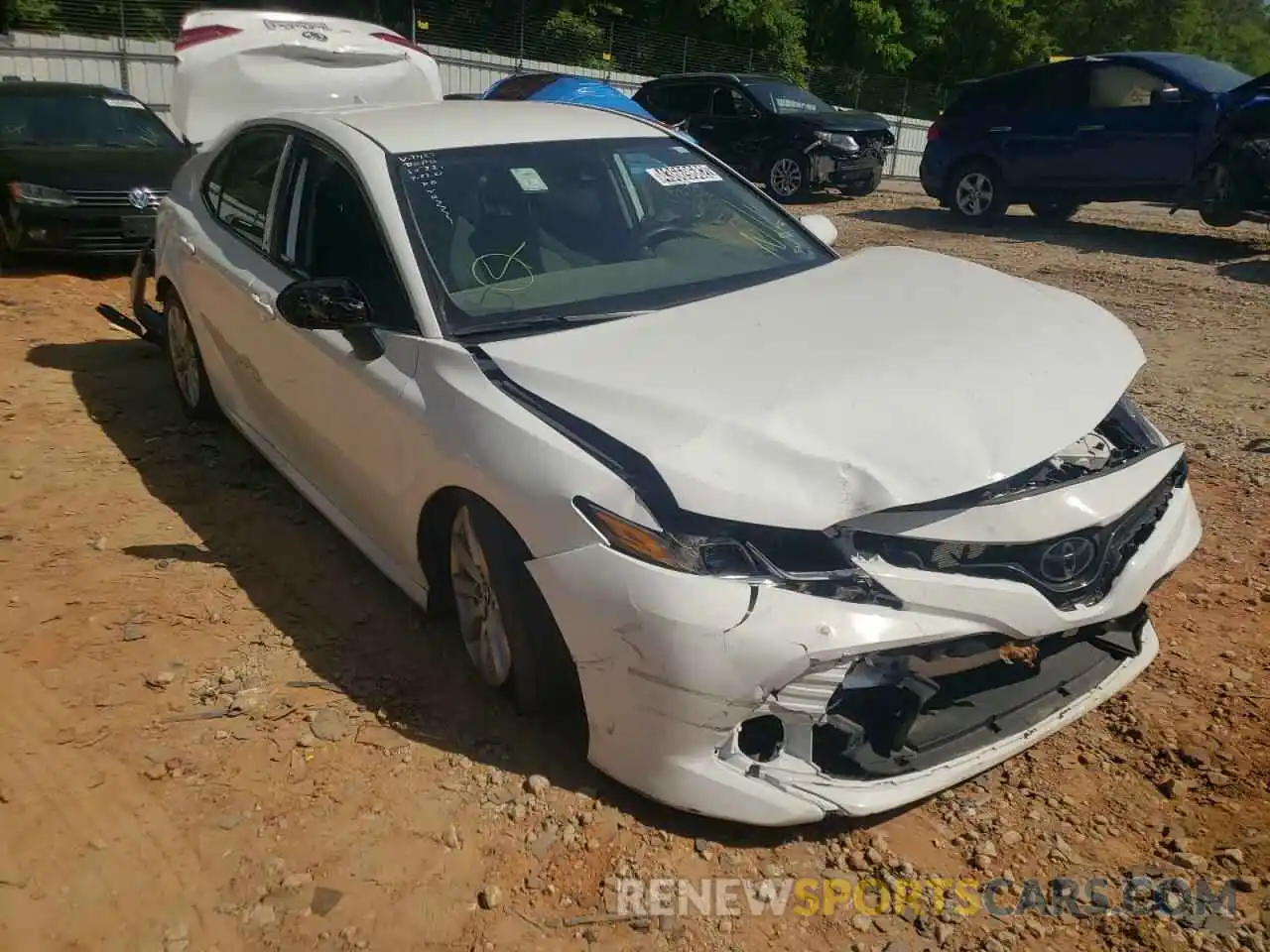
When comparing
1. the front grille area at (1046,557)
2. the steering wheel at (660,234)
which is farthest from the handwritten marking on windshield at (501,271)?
the front grille area at (1046,557)

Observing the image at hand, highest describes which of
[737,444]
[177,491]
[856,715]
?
[737,444]

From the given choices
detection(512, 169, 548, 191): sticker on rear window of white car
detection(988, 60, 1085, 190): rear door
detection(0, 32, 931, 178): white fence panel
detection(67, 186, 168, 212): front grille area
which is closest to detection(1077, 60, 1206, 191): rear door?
detection(988, 60, 1085, 190): rear door

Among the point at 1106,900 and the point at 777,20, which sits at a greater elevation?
the point at 777,20

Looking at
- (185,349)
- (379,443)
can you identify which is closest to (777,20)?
(185,349)

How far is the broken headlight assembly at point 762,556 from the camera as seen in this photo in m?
2.61

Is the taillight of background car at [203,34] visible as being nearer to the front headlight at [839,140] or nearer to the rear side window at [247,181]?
the rear side window at [247,181]

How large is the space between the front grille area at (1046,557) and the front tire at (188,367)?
3858mm

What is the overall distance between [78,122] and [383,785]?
30.8ft

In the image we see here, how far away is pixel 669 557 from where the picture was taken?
2623 millimetres

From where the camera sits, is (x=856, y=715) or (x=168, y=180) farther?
(x=168, y=180)

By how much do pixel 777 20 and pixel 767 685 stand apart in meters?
31.0

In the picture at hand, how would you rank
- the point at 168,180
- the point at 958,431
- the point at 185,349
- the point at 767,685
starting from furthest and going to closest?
the point at 168,180
the point at 185,349
the point at 958,431
the point at 767,685

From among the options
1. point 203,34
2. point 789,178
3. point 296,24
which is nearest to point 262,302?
point 203,34

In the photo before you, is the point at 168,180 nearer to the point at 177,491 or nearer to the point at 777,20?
the point at 177,491
